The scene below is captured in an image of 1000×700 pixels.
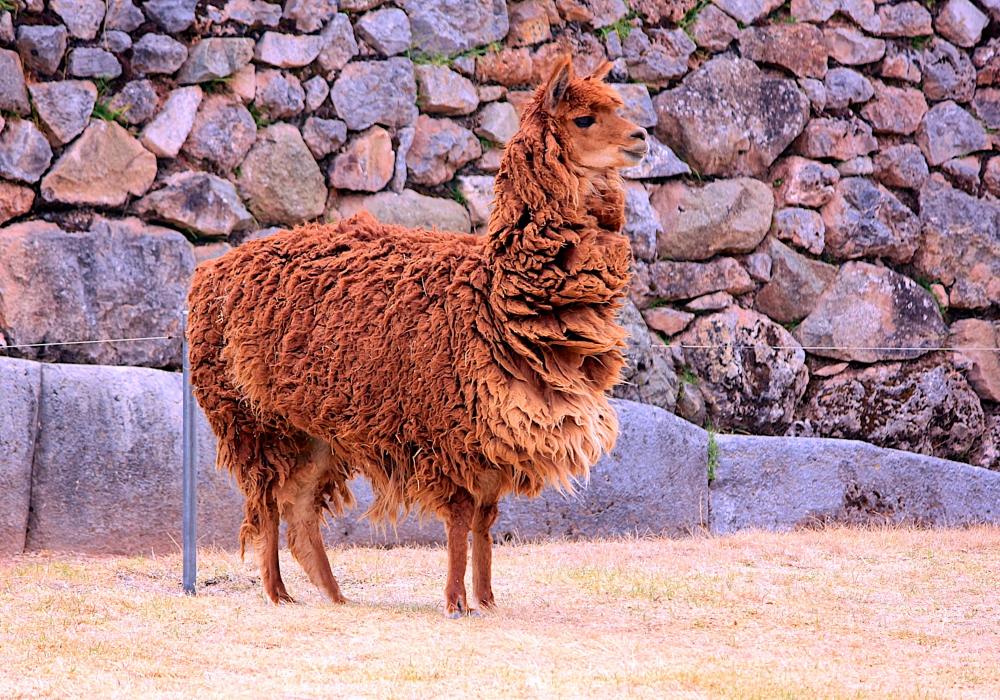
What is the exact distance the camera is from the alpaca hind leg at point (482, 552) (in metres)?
3.95

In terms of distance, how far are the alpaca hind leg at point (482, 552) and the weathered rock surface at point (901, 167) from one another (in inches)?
178

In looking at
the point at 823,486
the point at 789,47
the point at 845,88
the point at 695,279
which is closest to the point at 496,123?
the point at 695,279

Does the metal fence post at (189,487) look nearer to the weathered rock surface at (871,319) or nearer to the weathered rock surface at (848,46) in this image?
the weathered rock surface at (871,319)

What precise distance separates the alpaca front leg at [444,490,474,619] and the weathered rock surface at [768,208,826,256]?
393 centimetres

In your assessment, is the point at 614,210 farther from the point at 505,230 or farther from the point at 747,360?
the point at 747,360

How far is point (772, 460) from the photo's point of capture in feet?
20.6

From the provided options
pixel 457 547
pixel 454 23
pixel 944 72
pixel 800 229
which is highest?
pixel 944 72

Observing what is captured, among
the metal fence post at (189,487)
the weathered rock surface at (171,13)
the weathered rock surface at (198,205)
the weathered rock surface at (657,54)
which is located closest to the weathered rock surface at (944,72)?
the weathered rock surface at (657,54)

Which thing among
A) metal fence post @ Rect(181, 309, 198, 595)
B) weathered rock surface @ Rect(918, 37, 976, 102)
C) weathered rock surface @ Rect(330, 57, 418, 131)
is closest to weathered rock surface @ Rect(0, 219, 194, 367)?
weathered rock surface @ Rect(330, 57, 418, 131)

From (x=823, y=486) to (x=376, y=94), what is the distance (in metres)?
3.42

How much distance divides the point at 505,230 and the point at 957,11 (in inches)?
201

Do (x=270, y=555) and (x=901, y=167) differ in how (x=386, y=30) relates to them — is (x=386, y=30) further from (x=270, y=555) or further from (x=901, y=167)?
(x=901, y=167)

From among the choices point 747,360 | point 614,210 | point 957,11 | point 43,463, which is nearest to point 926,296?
point 747,360

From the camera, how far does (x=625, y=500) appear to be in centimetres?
599
